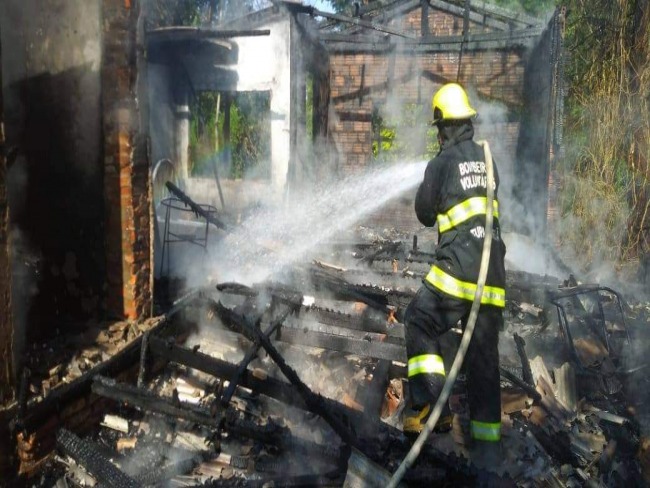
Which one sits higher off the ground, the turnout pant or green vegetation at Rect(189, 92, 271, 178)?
green vegetation at Rect(189, 92, 271, 178)

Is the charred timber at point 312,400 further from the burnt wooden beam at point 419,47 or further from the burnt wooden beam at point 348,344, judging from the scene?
the burnt wooden beam at point 419,47

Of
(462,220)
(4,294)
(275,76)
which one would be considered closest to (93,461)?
(4,294)

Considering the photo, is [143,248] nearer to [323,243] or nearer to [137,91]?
[137,91]

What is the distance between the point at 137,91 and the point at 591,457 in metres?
4.54

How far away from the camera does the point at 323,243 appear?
340 inches

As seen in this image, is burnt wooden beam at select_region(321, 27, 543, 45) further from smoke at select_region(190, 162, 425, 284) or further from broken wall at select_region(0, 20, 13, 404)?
broken wall at select_region(0, 20, 13, 404)

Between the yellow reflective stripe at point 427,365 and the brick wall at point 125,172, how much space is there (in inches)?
95.7

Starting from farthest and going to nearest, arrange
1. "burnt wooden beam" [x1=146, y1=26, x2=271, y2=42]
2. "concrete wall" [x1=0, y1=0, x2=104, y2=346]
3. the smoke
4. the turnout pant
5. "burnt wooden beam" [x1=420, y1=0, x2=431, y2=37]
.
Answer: "burnt wooden beam" [x1=420, y1=0, x2=431, y2=37]
"burnt wooden beam" [x1=146, y1=26, x2=271, y2=42]
the smoke
"concrete wall" [x1=0, y1=0, x2=104, y2=346]
the turnout pant

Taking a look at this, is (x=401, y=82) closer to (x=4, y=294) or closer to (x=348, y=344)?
(x=348, y=344)

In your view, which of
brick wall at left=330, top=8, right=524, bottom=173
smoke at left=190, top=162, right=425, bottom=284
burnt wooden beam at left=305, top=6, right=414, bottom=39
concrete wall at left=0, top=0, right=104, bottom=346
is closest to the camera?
concrete wall at left=0, top=0, right=104, bottom=346

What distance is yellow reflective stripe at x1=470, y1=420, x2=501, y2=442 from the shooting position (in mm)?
3711

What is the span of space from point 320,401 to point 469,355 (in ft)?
3.54

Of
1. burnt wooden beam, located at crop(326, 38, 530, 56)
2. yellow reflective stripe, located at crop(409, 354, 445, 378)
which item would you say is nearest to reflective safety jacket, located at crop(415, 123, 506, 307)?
yellow reflective stripe, located at crop(409, 354, 445, 378)

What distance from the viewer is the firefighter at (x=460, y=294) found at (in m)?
3.71
